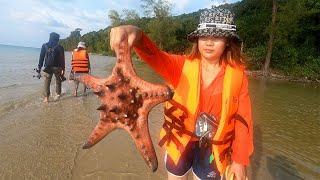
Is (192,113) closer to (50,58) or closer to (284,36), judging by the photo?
(50,58)

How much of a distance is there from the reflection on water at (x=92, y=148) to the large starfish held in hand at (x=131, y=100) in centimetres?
267

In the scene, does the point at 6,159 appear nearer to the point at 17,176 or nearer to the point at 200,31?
the point at 17,176

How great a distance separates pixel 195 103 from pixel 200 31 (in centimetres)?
53

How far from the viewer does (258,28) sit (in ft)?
104

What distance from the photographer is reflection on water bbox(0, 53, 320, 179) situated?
4996 mm

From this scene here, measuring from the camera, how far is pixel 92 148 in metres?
5.87

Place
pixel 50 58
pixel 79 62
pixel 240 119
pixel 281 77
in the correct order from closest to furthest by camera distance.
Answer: pixel 240 119 < pixel 50 58 < pixel 79 62 < pixel 281 77

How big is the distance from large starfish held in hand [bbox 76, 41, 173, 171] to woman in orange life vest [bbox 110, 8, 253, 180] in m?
0.45

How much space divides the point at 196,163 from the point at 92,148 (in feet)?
10.3

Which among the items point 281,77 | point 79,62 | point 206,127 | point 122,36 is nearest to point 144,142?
point 122,36

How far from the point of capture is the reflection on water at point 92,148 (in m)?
5.00

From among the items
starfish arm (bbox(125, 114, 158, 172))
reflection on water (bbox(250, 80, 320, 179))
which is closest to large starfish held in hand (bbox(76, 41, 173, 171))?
starfish arm (bbox(125, 114, 158, 172))

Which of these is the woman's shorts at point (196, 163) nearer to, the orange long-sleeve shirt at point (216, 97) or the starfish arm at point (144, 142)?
the orange long-sleeve shirt at point (216, 97)

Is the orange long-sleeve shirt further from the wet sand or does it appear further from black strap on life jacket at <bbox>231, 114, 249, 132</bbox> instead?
the wet sand
